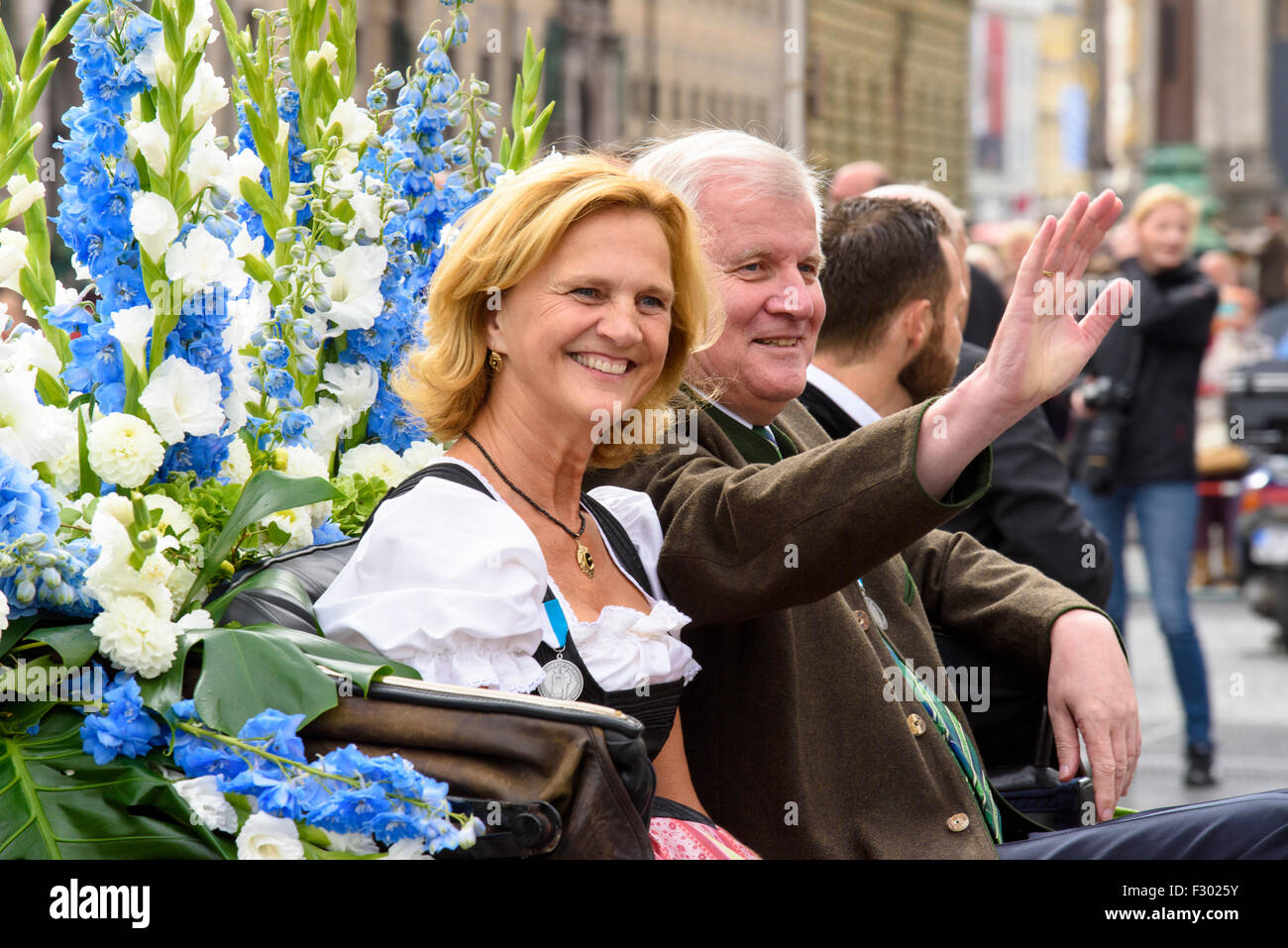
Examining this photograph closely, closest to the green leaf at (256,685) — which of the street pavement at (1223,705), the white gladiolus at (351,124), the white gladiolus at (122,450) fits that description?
the white gladiolus at (122,450)

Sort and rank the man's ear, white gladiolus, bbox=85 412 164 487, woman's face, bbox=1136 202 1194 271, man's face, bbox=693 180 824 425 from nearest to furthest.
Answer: white gladiolus, bbox=85 412 164 487, man's face, bbox=693 180 824 425, the man's ear, woman's face, bbox=1136 202 1194 271

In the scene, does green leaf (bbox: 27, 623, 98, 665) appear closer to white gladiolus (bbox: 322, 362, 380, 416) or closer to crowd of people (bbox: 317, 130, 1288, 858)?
crowd of people (bbox: 317, 130, 1288, 858)

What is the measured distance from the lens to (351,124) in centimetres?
263

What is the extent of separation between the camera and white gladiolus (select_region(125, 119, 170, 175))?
2.13 meters

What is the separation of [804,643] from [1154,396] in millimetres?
5350

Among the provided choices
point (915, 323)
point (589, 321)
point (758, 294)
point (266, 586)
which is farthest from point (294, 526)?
point (915, 323)

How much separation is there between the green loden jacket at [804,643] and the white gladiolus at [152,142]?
808 mm

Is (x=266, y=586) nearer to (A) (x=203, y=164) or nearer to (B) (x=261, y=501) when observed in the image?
(B) (x=261, y=501)

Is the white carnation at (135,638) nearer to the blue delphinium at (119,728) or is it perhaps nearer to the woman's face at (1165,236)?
the blue delphinium at (119,728)

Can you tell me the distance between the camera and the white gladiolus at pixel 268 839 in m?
1.86

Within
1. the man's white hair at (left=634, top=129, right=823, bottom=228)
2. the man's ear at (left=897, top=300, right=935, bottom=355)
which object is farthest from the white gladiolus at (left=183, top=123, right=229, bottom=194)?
the man's ear at (left=897, top=300, right=935, bottom=355)

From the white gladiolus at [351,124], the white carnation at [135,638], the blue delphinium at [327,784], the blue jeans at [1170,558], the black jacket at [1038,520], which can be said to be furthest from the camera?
the blue jeans at [1170,558]

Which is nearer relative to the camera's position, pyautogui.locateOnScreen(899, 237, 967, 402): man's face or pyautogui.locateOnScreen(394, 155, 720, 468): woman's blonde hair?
pyautogui.locateOnScreen(394, 155, 720, 468): woman's blonde hair

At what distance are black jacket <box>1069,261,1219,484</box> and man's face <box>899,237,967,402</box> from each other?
3.71 m
